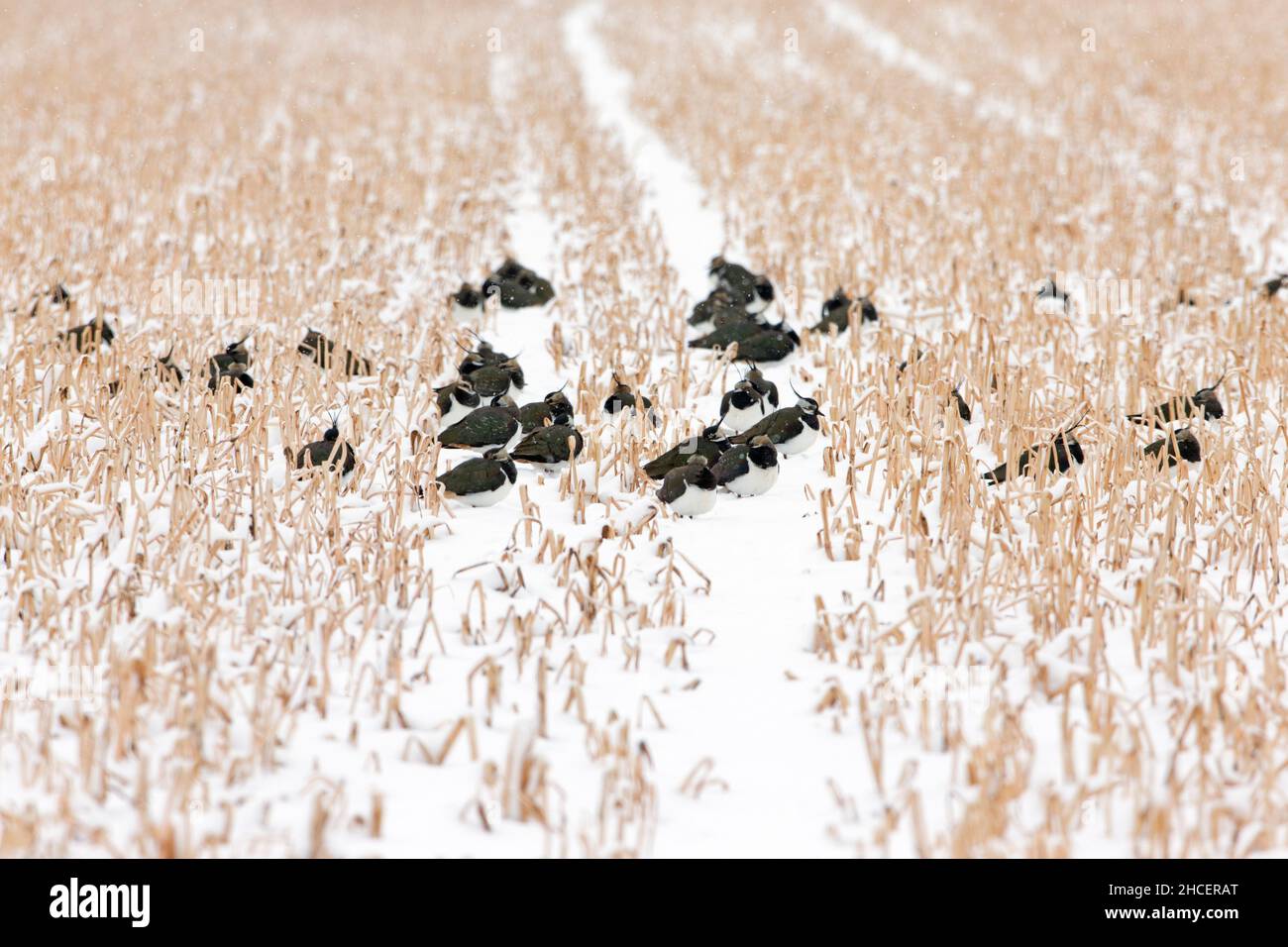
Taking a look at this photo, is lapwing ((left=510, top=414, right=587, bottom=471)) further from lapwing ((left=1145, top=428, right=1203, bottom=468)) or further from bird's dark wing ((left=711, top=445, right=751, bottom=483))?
lapwing ((left=1145, top=428, right=1203, bottom=468))

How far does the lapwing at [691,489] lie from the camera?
4.85 meters

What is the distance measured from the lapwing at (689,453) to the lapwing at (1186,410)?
71.5 inches

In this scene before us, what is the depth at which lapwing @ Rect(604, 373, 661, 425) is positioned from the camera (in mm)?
5723

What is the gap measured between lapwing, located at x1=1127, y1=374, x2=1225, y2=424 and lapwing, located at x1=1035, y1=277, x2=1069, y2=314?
187 cm

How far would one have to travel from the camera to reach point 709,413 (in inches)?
244

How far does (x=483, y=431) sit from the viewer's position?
5379 millimetres

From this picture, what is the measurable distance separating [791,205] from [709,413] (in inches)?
190

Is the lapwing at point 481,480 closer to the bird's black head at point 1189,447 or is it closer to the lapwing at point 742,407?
the lapwing at point 742,407

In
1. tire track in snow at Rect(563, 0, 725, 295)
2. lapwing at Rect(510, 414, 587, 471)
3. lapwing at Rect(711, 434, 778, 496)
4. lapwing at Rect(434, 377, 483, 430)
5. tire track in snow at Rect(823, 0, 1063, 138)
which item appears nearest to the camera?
lapwing at Rect(711, 434, 778, 496)

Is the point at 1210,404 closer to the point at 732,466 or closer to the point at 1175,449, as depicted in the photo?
the point at 1175,449

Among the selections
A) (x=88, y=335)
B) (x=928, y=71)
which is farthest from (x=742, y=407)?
(x=928, y=71)

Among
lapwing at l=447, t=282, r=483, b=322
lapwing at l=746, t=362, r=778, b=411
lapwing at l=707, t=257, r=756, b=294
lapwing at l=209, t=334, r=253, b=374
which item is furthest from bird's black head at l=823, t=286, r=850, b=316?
lapwing at l=209, t=334, r=253, b=374
